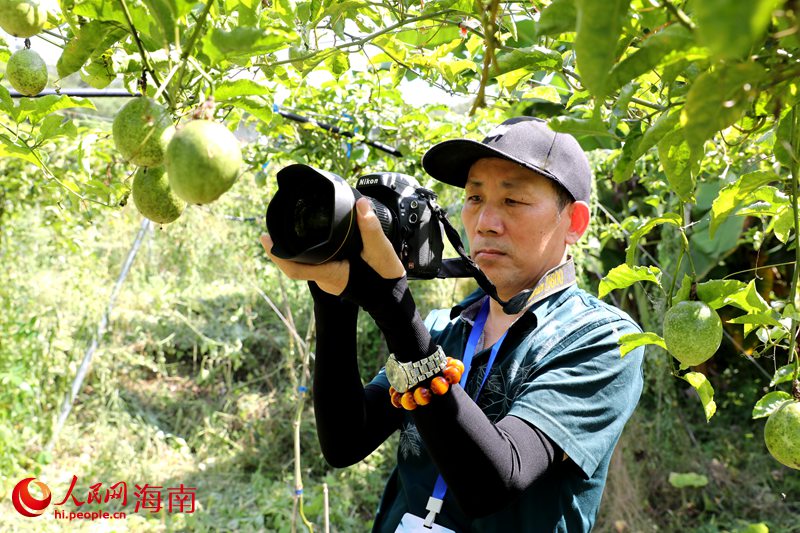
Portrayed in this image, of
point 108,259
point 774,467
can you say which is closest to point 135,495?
point 108,259

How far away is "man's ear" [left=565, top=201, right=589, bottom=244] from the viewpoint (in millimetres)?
1312

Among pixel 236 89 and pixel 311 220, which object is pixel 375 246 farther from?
pixel 236 89

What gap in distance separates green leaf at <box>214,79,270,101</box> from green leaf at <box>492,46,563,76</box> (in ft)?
0.87

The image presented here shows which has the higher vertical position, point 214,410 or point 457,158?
point 457,158

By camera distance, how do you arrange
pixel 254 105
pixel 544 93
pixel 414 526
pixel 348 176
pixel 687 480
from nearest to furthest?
pixel 254 105 → pixel 414 526 → pixel 544 93 → pixel 348 176 → pixel 687 480

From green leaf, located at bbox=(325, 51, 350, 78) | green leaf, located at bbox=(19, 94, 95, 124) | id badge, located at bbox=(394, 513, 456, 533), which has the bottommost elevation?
id badge, located at bbox=(394, 513, 456, 533)

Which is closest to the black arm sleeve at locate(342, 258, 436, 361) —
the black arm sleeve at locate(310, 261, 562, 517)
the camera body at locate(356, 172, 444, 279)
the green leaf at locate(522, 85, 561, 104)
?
the black arm sleeve at locate(310, 261, 562, 517)

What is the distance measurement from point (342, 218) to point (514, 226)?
48cm

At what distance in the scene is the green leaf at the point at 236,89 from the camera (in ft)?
2.35

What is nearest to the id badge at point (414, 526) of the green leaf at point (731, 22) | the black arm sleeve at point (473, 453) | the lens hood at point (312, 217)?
the black arm sleeve at point (473, 453)

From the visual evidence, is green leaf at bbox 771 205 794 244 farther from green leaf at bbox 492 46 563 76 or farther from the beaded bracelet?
the beaded bracelet

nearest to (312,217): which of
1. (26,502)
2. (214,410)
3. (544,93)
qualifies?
(544,93)

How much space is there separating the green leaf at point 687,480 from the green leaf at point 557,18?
3391 millimetres

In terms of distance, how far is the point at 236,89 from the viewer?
72 cm
